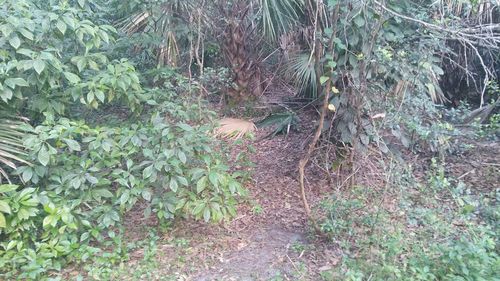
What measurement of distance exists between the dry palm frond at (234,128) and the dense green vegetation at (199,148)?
287 millimetres

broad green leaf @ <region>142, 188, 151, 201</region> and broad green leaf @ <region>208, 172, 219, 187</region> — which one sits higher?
broad green leaf @ <region>208, 172, 219, 187</region>

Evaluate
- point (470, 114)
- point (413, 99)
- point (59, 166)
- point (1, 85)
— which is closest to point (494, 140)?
point (470, 114)

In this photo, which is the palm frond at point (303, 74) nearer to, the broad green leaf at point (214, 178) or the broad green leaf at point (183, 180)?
the broad green leaf at point (214, 178)

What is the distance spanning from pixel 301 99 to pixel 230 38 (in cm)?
144

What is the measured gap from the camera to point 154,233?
4262mm

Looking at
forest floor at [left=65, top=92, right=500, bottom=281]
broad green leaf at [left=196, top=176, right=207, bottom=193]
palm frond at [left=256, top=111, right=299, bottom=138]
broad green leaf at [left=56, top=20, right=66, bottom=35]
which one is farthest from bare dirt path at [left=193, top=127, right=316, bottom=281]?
broad green leaf at [left=56, top=20, right=66, bottom=35]

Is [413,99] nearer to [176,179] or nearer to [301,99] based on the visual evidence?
[301,99]

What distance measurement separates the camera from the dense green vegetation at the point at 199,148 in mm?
3605

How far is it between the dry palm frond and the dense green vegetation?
0.94ft

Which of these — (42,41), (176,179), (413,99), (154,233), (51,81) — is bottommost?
(154,233)

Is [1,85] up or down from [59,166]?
up

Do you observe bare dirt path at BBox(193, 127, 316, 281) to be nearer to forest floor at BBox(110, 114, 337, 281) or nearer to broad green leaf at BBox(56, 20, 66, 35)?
forest floor at BBox(110, 114, 337, 281)

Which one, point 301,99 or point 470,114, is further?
point 301,99

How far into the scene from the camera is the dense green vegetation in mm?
3605
